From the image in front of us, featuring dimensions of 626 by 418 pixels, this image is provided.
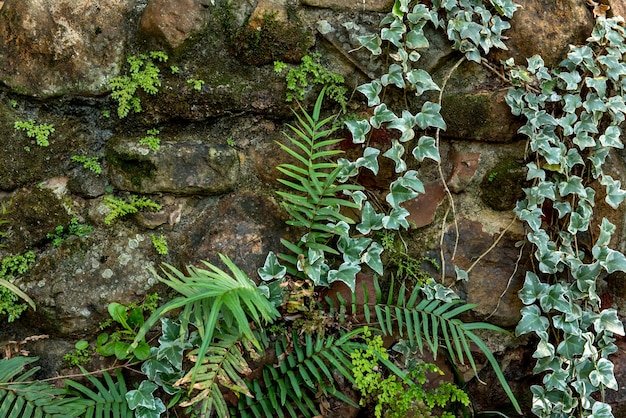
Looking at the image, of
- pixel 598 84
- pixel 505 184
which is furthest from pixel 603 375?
pixel 598 84

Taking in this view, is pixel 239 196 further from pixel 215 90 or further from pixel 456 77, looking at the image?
pixel 456 77

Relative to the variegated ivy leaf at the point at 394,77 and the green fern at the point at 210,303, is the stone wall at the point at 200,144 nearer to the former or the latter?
the variegated ivy leaf at the point at 394,77

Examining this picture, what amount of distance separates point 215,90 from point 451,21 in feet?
3.51

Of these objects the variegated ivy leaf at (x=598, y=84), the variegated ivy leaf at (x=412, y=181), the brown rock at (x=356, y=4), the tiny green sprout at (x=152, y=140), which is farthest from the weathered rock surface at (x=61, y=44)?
the variegated ivy leaf at (x=598, y=84)

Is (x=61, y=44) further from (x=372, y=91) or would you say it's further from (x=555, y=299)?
(x=555, y=299)

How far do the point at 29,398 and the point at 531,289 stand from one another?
2028 millimetres

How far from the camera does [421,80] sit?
7.88ft

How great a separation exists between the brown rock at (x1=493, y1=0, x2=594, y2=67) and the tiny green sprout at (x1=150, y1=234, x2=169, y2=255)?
1.68 meters

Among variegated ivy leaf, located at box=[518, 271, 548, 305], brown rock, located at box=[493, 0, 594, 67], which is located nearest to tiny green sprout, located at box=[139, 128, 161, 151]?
brown rock, located at box=[493, 0, 594, 67]

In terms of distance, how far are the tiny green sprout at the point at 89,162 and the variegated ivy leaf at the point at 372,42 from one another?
1.22 m

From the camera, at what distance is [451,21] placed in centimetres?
245

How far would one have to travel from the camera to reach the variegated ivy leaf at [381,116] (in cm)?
Result: 238

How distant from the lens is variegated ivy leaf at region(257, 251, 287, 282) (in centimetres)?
230

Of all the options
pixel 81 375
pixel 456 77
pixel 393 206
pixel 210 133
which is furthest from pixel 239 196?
pixel 456 77
